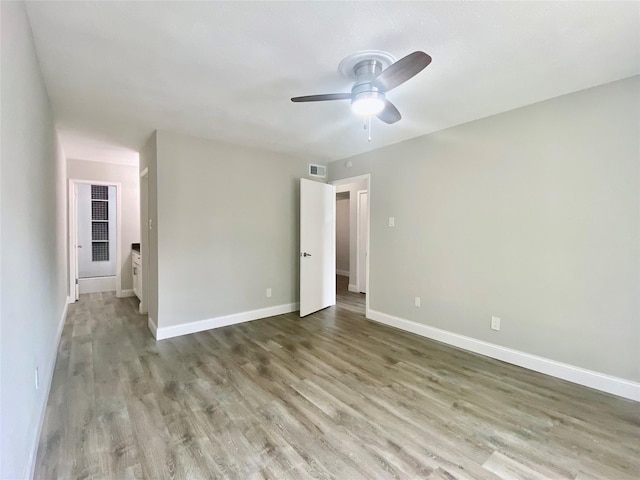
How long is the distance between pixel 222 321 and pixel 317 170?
2762 mm

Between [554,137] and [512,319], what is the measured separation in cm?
171

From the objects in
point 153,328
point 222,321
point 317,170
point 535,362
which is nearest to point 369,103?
point 535,362

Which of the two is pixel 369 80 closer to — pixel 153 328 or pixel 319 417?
pixel 319 417

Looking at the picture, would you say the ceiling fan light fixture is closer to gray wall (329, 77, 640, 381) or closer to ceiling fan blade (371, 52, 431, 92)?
ceiling fan blade (371, 52, 431, 92)

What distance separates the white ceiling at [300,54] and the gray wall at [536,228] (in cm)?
29

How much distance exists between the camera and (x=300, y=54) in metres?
1.93

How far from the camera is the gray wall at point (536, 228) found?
2312mm

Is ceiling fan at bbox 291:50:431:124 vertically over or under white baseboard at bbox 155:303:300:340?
over

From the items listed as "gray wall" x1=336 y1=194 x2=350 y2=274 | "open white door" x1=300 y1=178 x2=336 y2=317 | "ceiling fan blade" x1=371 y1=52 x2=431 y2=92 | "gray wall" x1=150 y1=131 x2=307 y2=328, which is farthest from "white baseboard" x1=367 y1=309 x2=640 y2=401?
"gray wall" x1=336 y1=194 x2=350 y2=274

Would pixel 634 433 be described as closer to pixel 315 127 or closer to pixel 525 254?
pixel 525 254

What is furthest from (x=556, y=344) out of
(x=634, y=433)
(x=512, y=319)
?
(x=634, y=433)

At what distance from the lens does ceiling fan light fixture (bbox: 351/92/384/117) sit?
2004 millimetres

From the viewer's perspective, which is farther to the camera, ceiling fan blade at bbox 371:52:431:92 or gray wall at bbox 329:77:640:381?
gray wall at bbox 329:77:640:381

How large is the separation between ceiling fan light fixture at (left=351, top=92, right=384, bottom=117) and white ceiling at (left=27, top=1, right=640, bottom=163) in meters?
0.27
